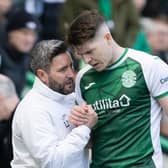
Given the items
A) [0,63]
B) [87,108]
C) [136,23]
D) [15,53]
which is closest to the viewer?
[87,108]

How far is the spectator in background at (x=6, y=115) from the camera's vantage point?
18.6 ft

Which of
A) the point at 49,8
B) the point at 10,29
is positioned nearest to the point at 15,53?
the point at 10,29

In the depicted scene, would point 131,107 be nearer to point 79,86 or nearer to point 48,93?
Answer: point 79,86

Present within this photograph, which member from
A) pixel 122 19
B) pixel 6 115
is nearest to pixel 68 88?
pixel 6 115

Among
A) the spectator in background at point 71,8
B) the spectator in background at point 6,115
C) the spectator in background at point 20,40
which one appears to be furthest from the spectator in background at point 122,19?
the spectator in background at point 6,115

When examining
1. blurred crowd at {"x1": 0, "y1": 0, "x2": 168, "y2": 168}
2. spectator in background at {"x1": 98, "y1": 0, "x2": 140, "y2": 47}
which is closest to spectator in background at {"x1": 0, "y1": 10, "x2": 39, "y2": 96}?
blurred crowd at {"x1": 0, "y1": 0, "x2": 168, "y2": 168}

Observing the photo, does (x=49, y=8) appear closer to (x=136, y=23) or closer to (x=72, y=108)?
(x=136, y=23)

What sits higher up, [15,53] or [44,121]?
[44,121]

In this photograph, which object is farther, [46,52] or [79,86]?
[79,86]

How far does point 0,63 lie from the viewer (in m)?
7.10

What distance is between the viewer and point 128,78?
451 centimetres

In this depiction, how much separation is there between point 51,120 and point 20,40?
3408 mm

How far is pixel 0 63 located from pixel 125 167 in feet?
9.27

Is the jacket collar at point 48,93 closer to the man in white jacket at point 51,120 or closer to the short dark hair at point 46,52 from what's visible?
the man in white jacket at point 51,120
